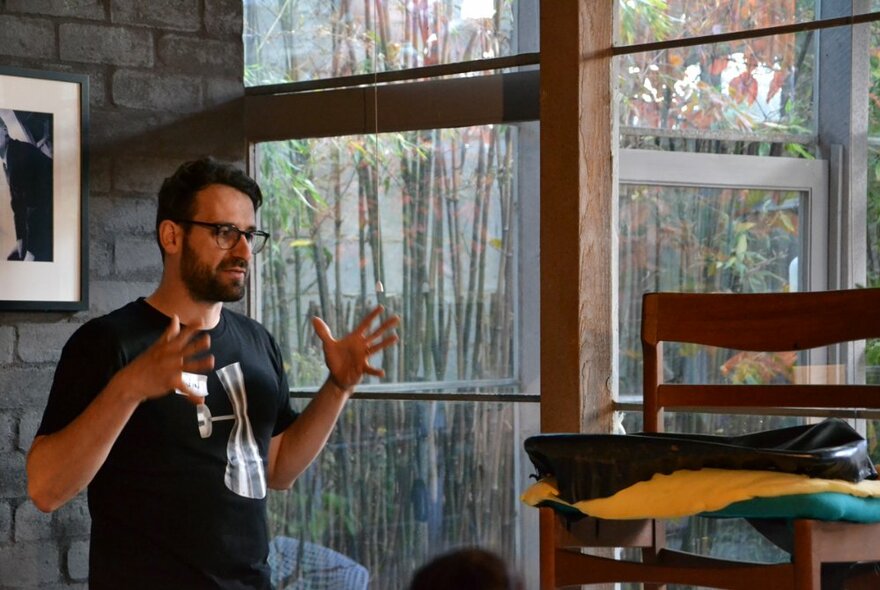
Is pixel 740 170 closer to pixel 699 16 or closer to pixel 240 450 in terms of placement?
pixel 699 16

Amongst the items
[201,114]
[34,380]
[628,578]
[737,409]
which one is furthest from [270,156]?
[628,578]

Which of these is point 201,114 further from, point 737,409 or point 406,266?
A: point 737,409

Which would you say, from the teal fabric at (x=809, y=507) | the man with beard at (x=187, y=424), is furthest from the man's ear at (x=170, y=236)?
the teal fabric at (x=809, y=507)

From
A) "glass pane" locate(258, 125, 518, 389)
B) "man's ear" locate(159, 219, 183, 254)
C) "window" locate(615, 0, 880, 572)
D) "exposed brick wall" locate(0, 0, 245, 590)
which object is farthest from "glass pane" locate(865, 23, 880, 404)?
"exposed brick wall" locate(0, 0, 245, 590)

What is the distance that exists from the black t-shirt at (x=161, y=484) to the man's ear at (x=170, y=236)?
0.12m

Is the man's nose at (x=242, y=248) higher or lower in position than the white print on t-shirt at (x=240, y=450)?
higher

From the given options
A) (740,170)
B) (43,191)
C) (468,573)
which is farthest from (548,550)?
(43,191)

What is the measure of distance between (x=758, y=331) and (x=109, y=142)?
1.59 m

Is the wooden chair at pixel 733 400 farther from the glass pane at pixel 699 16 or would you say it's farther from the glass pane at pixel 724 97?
the glass pane at pixel 699 16

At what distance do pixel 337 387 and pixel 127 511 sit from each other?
462 mm

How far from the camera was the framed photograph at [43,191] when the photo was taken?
8.91 ft

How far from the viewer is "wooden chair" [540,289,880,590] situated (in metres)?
1.70

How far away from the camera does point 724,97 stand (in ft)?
8.61

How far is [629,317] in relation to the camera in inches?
106
